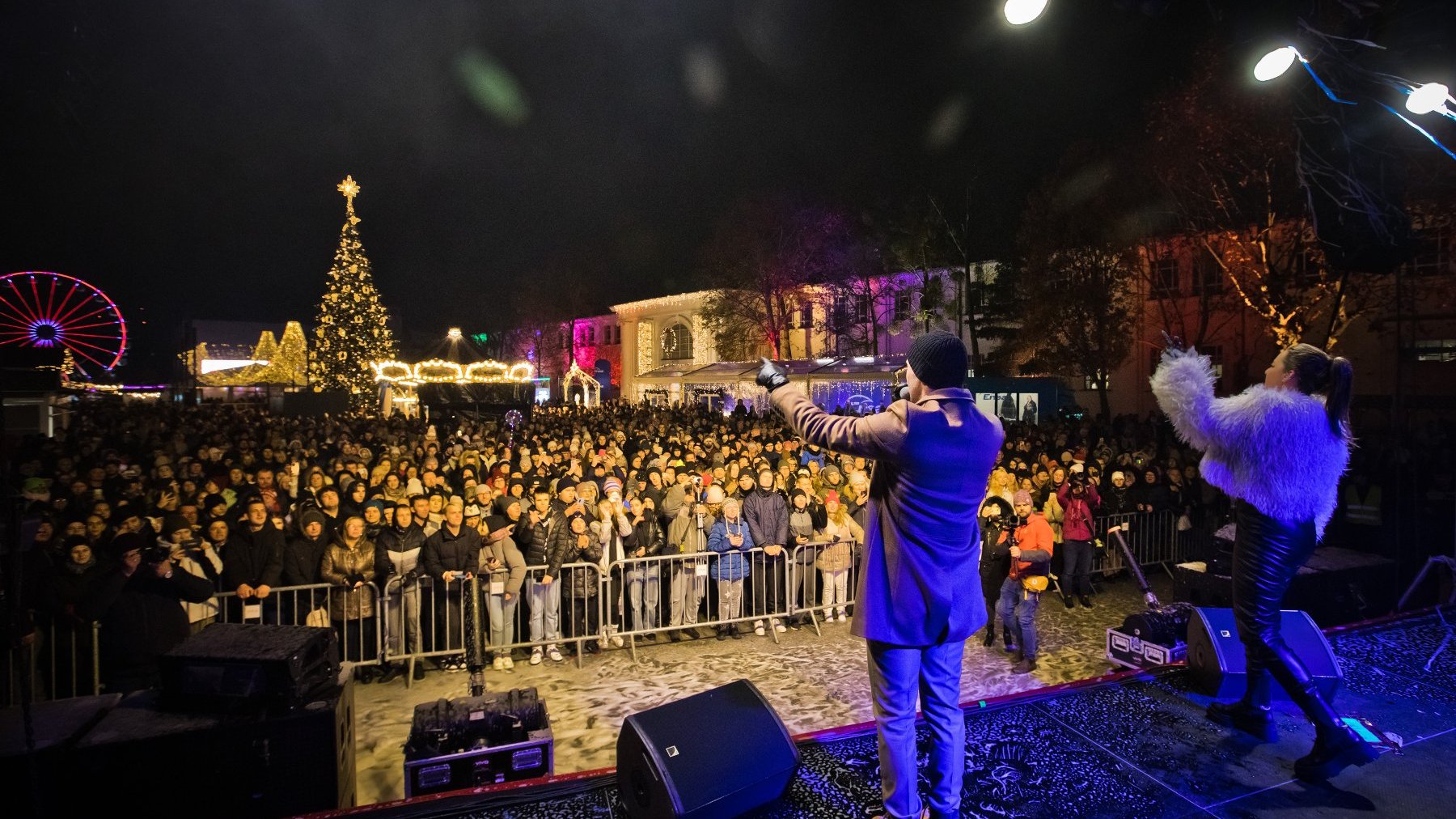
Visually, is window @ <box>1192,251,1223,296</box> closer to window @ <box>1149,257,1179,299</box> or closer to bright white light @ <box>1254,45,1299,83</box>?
window @ <box>1149,257,1179,299</box>

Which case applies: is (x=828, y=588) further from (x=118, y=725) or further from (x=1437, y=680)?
(x=118, y=725)

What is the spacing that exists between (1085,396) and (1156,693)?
1008 inches

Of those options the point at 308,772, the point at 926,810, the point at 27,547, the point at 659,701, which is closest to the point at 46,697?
the point at 27,547

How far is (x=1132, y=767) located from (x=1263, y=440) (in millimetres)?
1602

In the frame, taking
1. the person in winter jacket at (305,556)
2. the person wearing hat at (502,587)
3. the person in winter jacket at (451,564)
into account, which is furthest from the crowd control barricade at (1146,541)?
the person in winter jacket at (305,556)

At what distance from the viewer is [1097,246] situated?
2019 cm

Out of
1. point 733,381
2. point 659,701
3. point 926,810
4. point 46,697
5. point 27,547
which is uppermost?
point 733,381

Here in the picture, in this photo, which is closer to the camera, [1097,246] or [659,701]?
[659,701]

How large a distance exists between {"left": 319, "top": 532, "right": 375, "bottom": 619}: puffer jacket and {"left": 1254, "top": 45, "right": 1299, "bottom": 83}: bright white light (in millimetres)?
7927

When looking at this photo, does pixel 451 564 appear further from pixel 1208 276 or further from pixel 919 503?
pixel 1208 276

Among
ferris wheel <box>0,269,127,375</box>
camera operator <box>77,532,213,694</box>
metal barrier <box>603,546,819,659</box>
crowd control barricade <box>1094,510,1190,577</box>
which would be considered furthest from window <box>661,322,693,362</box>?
camera operator <box>77,532,213,694</box>

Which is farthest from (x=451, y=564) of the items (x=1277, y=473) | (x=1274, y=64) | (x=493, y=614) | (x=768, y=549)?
(x=1274, y=64)

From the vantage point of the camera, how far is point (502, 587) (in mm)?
6922

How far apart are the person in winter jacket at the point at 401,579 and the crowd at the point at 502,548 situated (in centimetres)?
2
